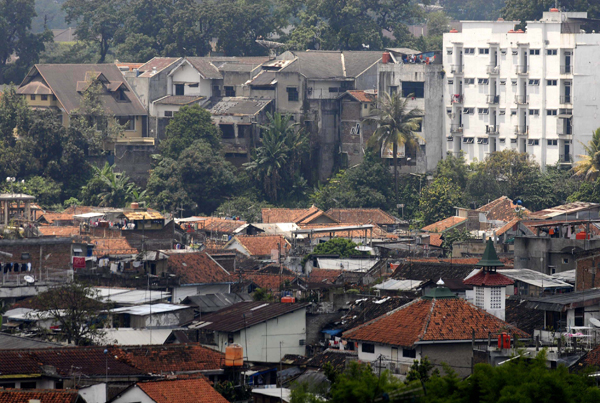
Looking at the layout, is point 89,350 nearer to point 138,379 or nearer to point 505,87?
point 138,379

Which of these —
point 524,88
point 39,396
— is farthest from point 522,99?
point 39,396

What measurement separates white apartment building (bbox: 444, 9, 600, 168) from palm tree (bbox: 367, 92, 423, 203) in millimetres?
4290

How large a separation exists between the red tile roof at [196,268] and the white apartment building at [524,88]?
31733mm

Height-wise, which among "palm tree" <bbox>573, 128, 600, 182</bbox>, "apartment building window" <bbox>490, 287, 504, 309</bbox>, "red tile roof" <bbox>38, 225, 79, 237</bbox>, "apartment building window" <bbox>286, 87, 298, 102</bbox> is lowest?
"apartment building window" <bbox>490, 287, 504, 309</bbox>

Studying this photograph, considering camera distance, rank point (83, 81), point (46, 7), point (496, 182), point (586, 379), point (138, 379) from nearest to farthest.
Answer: point (586, 379)
point (138, 379)
point (496, 182)
point (83, 81)
point (46, 7)

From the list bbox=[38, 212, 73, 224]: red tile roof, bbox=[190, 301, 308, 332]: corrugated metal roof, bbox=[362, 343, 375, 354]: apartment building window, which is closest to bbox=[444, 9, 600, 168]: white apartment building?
bbox=[38, 212, 73, 224]: red tile roof

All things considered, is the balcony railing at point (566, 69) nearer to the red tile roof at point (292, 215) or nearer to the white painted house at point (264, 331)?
the red tile roof at point (292, 215)

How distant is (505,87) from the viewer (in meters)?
81.6

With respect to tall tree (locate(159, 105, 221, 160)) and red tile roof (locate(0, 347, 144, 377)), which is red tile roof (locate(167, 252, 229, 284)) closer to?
red tile roof (locate(0, 347, 144, 377))

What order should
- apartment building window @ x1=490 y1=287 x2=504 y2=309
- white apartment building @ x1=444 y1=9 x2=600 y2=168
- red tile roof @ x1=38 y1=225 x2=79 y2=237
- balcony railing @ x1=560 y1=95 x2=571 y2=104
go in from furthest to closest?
balcony railing @ x1=560 y1=95 x2=571 y2=104, white apartment building @ x1=444 y1=9 x2=600 y2=168, red tile roof @ x1=38 y1=225 x2=79 y2=237, apartment building window @ x1=490 y1=287 x2=504 y2=309

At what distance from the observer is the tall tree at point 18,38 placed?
307 feet

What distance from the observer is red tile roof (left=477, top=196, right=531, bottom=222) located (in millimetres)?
72250

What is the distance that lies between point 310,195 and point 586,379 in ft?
170

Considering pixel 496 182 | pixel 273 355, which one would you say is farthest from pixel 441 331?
pixel 496 182
